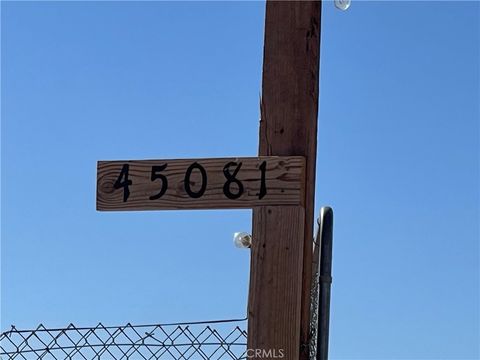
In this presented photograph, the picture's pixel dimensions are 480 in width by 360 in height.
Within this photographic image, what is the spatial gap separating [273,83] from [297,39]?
15 centimetres

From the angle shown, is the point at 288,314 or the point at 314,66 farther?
the point at 314,66

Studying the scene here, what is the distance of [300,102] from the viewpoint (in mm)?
2283

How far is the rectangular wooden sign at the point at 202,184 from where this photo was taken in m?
2.21

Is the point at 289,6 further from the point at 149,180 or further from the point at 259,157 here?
the point at 149,180

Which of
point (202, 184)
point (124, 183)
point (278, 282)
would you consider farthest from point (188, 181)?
point (278, 282)

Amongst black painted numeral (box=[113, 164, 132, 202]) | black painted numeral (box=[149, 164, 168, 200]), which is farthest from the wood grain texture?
black painted numeral (box=[113, 164, 132, 202])

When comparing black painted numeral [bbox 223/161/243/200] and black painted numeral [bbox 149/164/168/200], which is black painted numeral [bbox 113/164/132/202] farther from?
black painted numeral [bbox 223/161/243/200]

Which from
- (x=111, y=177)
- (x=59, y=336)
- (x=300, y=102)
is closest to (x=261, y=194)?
(x=300, y=102)

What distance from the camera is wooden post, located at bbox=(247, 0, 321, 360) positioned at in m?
2.17

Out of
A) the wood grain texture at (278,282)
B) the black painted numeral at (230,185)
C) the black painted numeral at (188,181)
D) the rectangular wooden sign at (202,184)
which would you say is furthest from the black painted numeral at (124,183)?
the wood grain texture at (278,282)

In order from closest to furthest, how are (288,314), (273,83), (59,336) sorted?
(288,314)
(273,83)
(59,336)

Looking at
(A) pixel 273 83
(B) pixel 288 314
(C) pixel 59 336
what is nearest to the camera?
(B) pixel 288 314

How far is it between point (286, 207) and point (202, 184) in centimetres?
25

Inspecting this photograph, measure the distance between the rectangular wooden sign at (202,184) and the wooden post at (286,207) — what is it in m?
0.05
